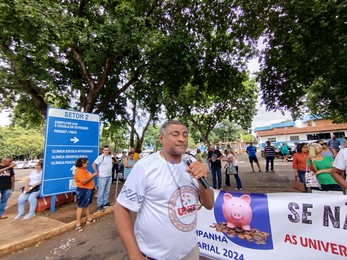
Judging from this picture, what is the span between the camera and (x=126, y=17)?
265 inches

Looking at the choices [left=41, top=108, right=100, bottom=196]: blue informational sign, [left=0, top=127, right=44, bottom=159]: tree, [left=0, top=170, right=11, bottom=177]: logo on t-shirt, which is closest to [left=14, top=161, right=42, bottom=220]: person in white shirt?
[left=41, top=108, right=100, bottom=196]: blue informational sign

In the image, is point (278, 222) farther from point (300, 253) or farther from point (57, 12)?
point (57, 12)

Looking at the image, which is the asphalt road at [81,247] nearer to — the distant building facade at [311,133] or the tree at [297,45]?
the tree at [297,45]

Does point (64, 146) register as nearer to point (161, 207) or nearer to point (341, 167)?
point (161, 207)

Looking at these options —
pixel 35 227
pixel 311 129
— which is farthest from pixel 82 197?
pixel 311 129

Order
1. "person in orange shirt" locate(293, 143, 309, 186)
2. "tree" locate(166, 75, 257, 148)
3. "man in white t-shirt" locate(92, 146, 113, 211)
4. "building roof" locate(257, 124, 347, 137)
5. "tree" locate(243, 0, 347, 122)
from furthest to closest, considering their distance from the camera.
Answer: "building roof" locate(257, 124, 347, 137)
"tree" locate(166, 75, 257, 148)
"person in orange shirt" locate(293, 143, 309, 186)
"man in white t-shirt" locate(92, 146, 113, 211)
"tree" locate(243, 0, 347, 122)

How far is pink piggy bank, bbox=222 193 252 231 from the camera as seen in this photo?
10.1ft

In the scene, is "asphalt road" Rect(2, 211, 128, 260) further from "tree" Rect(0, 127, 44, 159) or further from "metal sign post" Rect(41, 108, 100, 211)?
"tree" Rect(0, 127, 44, 159)

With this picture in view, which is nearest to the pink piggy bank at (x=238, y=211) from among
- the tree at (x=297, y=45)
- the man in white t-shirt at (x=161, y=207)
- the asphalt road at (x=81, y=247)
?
the man in white t-shirt at (x=161, y=207)

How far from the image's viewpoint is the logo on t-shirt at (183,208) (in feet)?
5.03

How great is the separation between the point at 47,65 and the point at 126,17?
4318mm

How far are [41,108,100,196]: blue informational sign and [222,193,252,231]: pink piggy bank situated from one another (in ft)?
16.8

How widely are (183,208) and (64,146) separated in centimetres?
588

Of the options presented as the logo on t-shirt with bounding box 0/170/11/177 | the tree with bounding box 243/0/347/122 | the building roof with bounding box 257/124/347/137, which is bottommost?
the logo on t-shirt with bounding box 0/170/11/177
